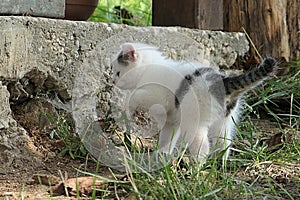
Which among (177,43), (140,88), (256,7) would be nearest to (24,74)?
(140,88)

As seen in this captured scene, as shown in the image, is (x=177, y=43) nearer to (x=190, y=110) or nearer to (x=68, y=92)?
(x=68, y=92)

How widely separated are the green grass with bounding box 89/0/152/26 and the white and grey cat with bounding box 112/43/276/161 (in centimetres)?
296

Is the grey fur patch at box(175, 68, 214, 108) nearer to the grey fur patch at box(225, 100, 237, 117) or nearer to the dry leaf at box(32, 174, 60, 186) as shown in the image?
the grey fur patch at box(225, 100, 237, 117)

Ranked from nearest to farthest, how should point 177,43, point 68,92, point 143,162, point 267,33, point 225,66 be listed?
point 143,162
point 68,92
point 177,43
point 225,66
point 267,33

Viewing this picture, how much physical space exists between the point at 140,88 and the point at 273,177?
83 centimetres

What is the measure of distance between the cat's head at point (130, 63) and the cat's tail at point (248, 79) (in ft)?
1.40

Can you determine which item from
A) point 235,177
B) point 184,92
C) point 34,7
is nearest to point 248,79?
point 184,92

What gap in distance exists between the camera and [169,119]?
3.20 m

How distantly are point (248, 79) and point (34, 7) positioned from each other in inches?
51.1

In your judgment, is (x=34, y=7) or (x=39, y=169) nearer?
(x=39, y=169)

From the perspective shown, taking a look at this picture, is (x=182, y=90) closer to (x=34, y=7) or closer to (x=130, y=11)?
(x=34, y=7)

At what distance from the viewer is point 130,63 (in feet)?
10.6

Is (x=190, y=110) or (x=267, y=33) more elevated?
(x=267, y=33)

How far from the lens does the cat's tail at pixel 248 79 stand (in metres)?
3.14
